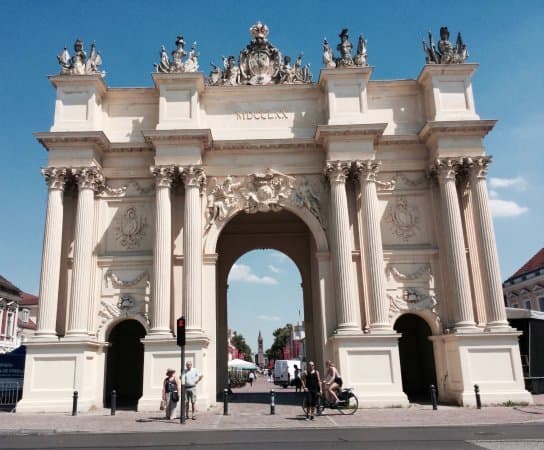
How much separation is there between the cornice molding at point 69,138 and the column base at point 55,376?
8.45 meters

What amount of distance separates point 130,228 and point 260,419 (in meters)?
11.1

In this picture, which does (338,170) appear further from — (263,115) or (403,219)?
(263,115)

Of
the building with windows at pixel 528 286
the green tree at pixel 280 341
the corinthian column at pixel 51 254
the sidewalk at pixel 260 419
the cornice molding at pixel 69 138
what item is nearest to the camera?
the sidewalk at pixel 260 419

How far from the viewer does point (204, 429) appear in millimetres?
14594

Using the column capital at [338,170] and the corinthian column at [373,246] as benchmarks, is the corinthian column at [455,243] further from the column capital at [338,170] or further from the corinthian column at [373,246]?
the column capital at [338,170]

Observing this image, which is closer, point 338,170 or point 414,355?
point 338,170

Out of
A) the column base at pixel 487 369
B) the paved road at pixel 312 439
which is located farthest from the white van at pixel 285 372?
the paved road at pixel 312 439

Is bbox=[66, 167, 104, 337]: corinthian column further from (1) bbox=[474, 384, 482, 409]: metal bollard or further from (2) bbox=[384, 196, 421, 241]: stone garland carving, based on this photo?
(1) bbox=[474, 384, 482, 409]: metal bollard

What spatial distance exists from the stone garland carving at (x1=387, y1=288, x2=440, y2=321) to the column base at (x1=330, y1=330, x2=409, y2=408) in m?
1.93

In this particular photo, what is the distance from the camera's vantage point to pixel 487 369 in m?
21.3

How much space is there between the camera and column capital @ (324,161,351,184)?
23516 millimetres

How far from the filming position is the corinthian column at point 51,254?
2184cm

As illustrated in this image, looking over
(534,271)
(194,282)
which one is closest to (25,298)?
(194,282)

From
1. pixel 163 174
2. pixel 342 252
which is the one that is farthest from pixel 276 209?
pixel 163 174
